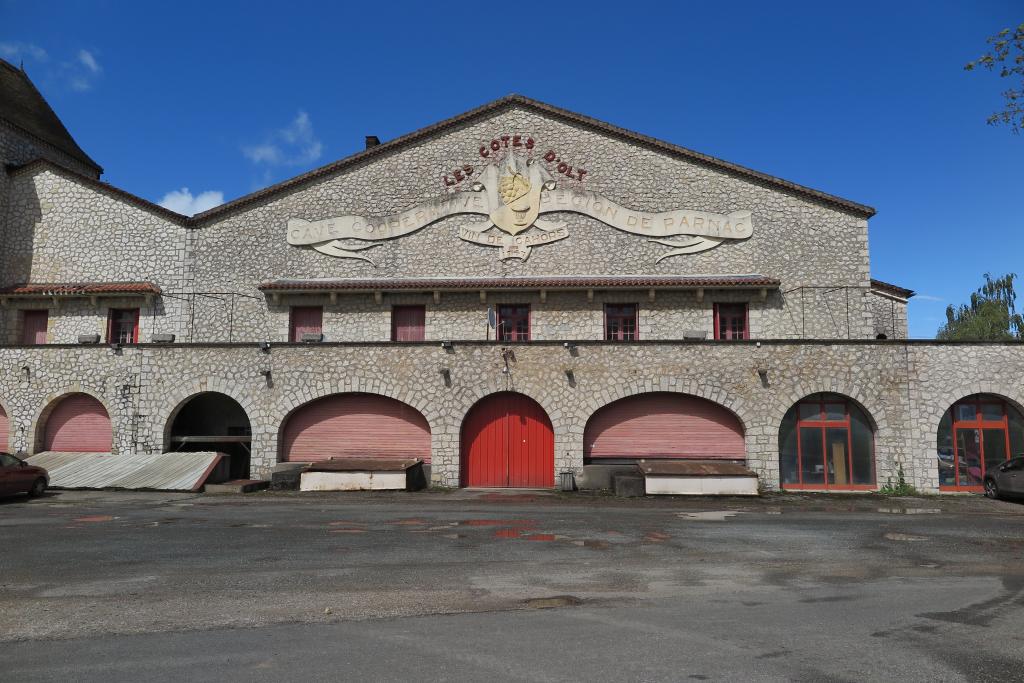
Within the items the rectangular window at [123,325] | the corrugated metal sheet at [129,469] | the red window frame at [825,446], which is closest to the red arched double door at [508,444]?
the red window frame at [825,446]

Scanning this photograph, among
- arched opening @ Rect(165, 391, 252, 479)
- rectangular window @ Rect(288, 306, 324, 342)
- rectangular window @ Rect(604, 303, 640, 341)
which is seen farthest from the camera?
rectangular window @ Rect(288, 306, 324, 342)

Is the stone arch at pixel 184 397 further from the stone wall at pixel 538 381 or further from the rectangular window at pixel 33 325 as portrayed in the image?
the rectangular window at pixel 33 325

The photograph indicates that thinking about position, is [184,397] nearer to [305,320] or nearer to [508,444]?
[305,320]

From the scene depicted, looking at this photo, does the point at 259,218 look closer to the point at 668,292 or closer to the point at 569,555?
the point at 668,292

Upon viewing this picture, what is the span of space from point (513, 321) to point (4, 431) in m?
16.2

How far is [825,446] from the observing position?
61.3 feet

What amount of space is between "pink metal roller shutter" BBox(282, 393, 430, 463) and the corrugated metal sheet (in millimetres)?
2348

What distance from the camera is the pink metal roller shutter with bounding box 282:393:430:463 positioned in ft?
65.2

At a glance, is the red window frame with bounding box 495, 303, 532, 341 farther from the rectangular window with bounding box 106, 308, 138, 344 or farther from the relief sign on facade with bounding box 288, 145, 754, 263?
the rectangular window with bounding box 106, 308, 138, 344

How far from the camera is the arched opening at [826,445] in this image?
18.4 metres

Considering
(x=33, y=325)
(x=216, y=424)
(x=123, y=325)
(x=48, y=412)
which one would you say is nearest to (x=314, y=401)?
(x=216, y=424)

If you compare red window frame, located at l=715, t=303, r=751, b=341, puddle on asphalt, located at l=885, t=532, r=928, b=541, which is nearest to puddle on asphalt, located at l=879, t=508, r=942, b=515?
puddle on asphalt, located at l=885, t=532, r=928, b=541

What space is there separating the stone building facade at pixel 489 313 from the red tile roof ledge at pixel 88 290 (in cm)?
16

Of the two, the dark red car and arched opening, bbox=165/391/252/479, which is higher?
arched opening, bbox=165/391/252/479
